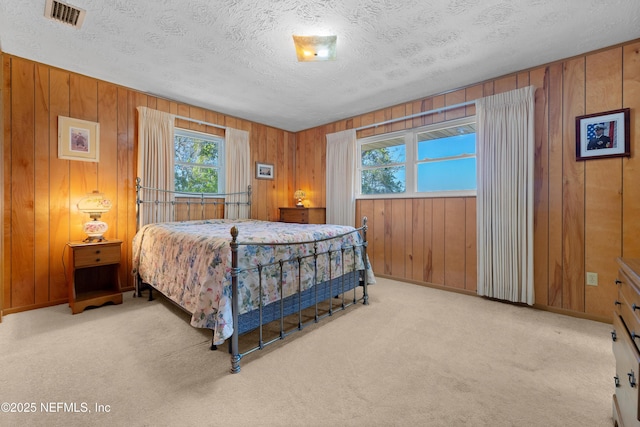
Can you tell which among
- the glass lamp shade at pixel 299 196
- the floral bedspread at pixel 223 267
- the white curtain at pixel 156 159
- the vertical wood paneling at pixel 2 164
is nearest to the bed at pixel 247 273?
the floral bedspread at pixel 223 267

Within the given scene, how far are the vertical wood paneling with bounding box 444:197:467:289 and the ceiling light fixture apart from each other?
7.72 feet

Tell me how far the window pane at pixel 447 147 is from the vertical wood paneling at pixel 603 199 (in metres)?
1.10

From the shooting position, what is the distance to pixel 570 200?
2.77m

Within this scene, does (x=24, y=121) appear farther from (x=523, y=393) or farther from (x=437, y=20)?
(x=523, y=393)

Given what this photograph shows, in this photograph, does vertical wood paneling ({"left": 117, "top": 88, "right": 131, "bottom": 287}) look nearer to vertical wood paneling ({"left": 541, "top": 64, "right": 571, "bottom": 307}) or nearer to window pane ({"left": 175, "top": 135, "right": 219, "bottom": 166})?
window pane ({"left": 175, "top": 135, "right": 219, "bottom": 166})

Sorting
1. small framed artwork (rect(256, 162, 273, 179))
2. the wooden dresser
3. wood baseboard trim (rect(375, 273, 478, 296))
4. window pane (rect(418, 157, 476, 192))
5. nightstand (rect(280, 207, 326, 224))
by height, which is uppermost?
small framed artwork (rect(256, 162, 273, 179))

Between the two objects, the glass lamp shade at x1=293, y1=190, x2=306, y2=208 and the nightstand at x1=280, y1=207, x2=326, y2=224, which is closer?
the nightstand at x1=280, y1=207, x2=326, y2=224

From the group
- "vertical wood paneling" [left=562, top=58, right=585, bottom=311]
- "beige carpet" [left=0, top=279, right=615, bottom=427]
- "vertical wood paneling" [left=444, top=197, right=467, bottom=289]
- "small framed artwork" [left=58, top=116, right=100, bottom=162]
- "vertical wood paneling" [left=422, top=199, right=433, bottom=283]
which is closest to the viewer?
"beige carpet" [left=0, top=279, right=615, bottom=427]

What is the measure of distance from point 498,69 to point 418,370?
3.20m

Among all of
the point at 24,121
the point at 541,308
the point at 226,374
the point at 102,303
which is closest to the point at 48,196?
the point at 24,121

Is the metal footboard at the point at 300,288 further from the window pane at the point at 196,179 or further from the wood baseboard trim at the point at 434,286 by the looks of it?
the window pane at the point at 196,179

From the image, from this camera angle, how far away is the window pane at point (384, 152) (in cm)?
416

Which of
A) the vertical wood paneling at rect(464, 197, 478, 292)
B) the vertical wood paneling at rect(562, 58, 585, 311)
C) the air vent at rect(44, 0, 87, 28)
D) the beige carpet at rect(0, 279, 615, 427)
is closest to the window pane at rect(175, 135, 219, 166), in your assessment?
the air vent at rect(44, 0, 87, 28)

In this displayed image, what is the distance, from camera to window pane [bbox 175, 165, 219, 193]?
4.07m
